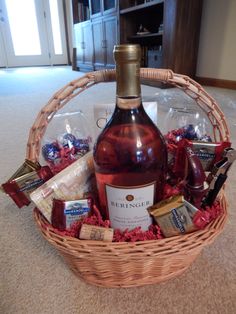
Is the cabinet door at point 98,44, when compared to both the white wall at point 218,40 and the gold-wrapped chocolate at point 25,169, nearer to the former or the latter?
the white wall at point 218,40

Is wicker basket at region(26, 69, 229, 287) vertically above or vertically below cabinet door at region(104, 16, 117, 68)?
below

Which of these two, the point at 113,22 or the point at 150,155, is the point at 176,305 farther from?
the point at 113,22

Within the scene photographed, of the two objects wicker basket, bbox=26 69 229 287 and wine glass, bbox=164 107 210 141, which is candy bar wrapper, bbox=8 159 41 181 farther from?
wine glass, bbox=164 107 210 141

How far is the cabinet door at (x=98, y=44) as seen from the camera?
9.28ft

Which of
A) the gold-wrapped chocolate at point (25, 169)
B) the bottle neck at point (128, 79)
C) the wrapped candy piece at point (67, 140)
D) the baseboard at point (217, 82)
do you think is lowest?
the baseboard at point (217, 82)

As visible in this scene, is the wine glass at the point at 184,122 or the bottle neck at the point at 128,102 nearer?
the bottle neck at the point at 128,102

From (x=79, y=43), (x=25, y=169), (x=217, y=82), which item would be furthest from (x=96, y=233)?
(x=79, y=43)

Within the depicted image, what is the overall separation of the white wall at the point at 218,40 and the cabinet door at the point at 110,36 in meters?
0.95

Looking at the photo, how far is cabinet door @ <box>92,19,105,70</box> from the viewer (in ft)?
9.28

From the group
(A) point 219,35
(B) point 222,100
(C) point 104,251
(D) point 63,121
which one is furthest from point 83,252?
(A) point 219,35

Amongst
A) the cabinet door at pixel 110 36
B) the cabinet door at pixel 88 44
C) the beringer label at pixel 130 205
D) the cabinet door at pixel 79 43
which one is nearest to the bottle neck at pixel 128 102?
the beringer label at pixel 130 205

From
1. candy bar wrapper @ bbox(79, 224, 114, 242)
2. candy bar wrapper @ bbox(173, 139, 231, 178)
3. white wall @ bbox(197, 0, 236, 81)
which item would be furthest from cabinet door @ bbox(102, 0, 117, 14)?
candy bar wrapper @ bbox(79, 224, 114, 242)

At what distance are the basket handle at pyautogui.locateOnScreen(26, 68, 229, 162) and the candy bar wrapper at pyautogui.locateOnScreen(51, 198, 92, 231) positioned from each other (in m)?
0.11

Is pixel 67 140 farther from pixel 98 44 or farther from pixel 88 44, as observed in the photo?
pixel 88 44
